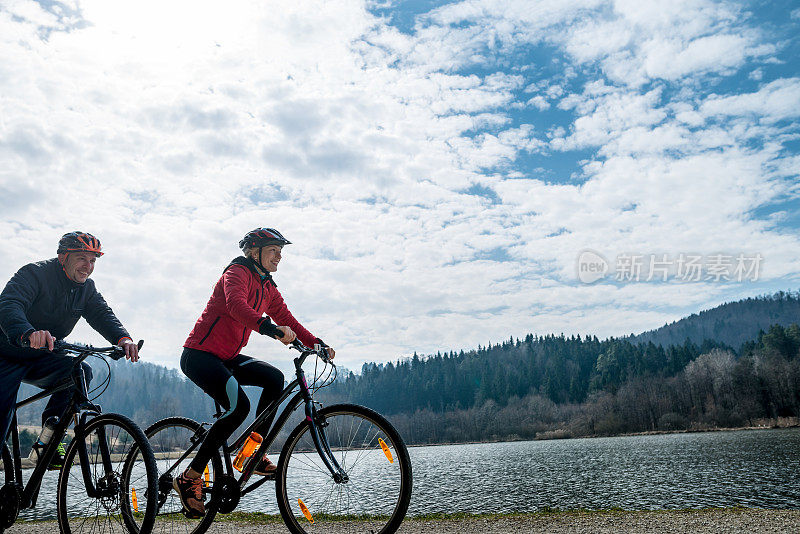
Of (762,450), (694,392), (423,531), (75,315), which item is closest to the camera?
(75,315)

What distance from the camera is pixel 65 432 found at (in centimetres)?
533

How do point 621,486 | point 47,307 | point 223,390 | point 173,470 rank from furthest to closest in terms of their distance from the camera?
point 621,486 → point 173,470 → point 47,307 → point 223,390

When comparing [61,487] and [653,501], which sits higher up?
[61,487]

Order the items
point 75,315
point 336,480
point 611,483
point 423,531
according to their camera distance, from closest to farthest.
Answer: point 336,480 < point 75,315 < point 423,531 < point 611,483

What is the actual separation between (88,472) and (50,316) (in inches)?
68.5

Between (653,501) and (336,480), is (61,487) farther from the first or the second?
(653,501)

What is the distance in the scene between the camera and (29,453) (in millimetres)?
5582

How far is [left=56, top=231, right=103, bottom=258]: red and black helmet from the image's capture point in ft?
18.5

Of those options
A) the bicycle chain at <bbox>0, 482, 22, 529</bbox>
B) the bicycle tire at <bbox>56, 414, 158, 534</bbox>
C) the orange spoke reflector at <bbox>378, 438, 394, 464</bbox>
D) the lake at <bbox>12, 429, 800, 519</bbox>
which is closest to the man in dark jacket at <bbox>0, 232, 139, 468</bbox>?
the bicycle tire at <bbox>56, 414, 158, 534</bbox>

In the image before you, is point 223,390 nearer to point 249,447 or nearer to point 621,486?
point 249,447

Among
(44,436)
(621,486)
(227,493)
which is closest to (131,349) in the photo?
(44,436)

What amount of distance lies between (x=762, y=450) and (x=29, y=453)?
258ft

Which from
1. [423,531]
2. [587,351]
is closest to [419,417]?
[587,351]

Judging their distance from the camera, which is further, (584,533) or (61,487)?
(584,533)
